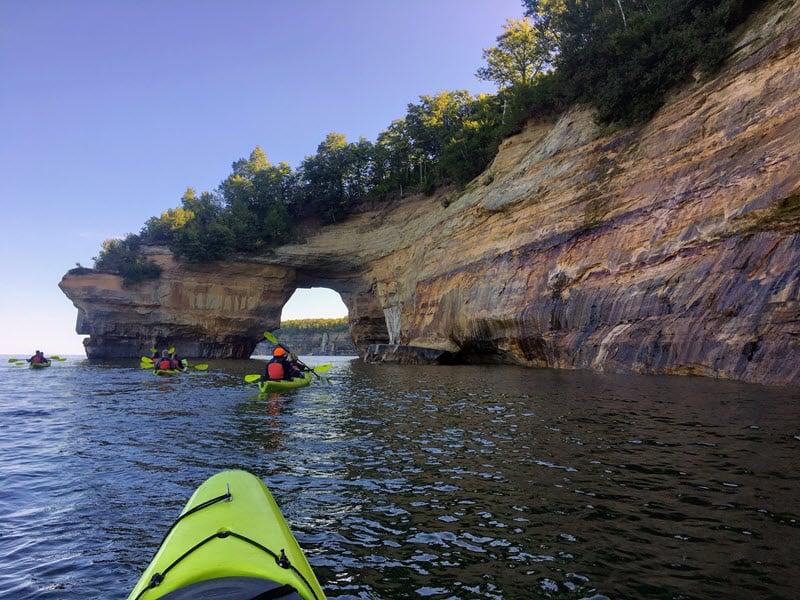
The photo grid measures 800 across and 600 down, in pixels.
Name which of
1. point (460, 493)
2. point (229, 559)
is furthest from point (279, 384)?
point (229, 559)

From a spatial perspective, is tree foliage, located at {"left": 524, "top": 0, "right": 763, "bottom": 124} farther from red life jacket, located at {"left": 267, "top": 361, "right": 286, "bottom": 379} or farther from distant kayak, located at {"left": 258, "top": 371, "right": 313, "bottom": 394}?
red life jacket, located at {"left": 267, "top": 361, "right": 286, "bottom": 379}

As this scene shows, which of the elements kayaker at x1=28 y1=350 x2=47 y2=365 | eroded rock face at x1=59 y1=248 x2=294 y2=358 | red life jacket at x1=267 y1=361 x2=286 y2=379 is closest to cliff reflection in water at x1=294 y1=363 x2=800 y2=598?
red life jacket at x1=267 y1=361 x2=286 y2=379

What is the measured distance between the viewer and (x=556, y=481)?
647 cm

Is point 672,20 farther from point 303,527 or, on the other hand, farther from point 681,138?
point 303,527

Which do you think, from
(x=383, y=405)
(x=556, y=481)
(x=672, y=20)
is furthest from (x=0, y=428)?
(x=672, y=20)

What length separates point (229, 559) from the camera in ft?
11.1

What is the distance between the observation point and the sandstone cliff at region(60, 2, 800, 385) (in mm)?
15461

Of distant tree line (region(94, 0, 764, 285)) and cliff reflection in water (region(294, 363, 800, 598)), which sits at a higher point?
distant tree line (region(94, 0, 764, 285))

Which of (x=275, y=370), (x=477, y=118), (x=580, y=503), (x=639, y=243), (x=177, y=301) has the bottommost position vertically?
(x=580, y=503)

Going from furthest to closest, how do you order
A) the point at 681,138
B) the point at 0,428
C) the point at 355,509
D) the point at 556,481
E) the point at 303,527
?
the point at 681,138
the point at 0,428
the point at 556,481
the point at 355,509
the point at 303,527

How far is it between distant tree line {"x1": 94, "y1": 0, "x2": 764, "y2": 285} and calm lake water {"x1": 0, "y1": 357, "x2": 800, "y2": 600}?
16663 millimetres

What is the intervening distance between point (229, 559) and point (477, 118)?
148ft

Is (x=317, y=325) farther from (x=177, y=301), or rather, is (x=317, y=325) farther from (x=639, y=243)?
(x=639, y=243)

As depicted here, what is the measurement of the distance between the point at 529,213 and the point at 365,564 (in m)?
26.0
